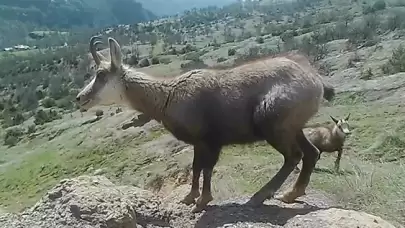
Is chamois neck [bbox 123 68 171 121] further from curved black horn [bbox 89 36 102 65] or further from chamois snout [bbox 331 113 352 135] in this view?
chamois snout [bbox 331 113 352 135]

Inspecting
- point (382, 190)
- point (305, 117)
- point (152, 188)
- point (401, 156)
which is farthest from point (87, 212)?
point (401, 156)

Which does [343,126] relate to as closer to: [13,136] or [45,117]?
[13,136]

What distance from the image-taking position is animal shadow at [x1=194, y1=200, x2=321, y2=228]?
26.2 ft

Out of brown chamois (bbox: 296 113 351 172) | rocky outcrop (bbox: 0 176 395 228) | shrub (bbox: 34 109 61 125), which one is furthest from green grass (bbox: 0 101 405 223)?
shrub (bbox: 34 109 61 125)

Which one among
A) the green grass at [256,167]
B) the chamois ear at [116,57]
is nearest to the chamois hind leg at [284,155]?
the green grass at [256,167]

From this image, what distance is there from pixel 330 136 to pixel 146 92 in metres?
6.88

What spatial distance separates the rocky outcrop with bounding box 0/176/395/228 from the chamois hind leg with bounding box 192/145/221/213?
14 cm

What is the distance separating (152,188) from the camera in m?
13.2

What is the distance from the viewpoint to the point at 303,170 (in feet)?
29.6

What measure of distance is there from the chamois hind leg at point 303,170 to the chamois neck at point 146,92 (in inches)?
84.0

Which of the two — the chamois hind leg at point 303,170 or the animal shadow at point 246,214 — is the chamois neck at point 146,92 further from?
the chamois hind leg at point 303,170

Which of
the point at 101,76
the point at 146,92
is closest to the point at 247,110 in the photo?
the point at 146,92

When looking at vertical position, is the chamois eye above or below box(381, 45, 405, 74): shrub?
above

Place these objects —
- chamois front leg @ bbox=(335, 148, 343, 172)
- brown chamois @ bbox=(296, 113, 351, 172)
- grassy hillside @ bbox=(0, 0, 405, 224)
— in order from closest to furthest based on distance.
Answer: grassy hillside @ bbox=(0, 0, 405, 224) → chamois front leg @ bbox=(335, 148, 343, 172) → brown chamois @ bbox=(296, 113, 351, 172)
